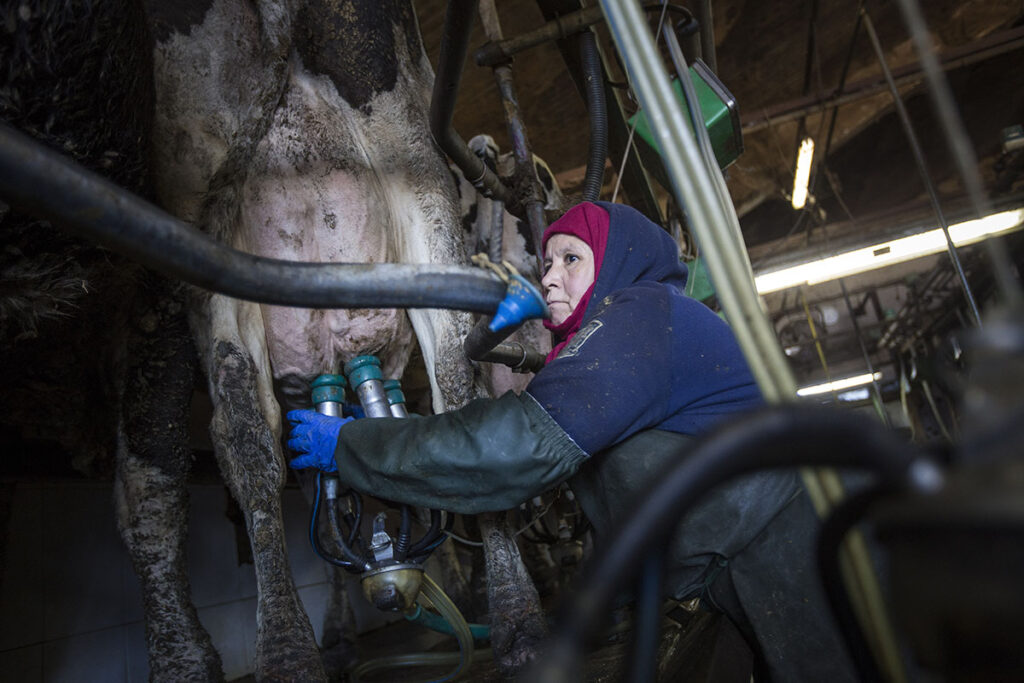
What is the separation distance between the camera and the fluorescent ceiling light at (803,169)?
517cm

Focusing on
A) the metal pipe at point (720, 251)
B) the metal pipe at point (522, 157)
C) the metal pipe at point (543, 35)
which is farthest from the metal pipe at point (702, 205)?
the metal pipe at point (543, 35)

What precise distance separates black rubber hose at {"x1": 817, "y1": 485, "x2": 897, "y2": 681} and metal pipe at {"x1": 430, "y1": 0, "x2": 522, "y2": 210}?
153 centimetres

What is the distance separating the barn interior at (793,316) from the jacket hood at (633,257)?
19 cm

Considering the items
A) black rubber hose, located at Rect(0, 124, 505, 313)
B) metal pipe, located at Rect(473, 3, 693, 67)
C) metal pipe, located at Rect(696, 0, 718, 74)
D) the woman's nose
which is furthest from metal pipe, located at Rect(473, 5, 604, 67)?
black rubber hose, located at Rect(0, 124, 505, 313)

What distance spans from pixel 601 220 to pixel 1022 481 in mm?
1675

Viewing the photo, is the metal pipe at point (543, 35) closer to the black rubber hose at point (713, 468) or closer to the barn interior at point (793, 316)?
the barn interior at point (793, 316)

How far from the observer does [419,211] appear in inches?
92.5

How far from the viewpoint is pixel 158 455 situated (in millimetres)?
2285

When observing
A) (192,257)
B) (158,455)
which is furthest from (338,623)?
(192,257)

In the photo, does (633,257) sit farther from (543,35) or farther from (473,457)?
(543,35)

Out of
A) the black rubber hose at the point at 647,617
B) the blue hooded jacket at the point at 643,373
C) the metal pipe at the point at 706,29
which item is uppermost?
the metal pipe at the point at 706,29

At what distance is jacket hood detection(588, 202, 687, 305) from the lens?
1.78m

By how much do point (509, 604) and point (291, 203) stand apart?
57.5 inches

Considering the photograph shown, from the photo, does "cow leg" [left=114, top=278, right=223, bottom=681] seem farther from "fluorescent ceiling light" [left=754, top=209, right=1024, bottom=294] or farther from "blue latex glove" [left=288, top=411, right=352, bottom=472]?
"fluorescent ceiling light" [left=754, top=209, right=1024, bottom=294]
